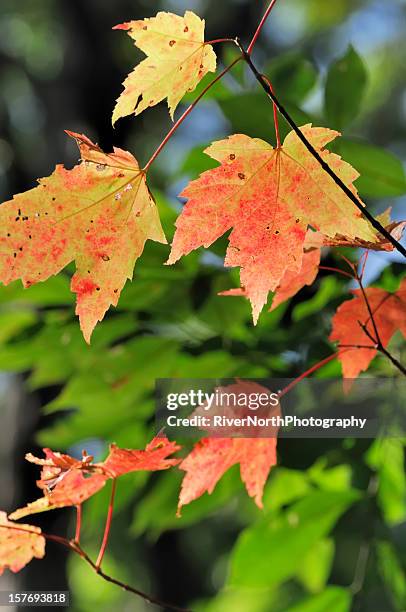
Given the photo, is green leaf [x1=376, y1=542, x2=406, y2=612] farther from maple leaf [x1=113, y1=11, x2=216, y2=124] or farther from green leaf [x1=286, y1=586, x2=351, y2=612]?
maple leaf [x1=113, y1=11, x2=216, y2=124]

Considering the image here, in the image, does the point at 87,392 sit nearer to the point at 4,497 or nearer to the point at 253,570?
the point at 253,570

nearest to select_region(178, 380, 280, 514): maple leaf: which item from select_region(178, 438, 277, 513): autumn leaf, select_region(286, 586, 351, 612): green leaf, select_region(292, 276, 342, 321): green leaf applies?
select_region(178, 438, 277, 513): autumn leaf

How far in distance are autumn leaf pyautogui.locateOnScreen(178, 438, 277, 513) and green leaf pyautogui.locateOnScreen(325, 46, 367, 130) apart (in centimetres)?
36

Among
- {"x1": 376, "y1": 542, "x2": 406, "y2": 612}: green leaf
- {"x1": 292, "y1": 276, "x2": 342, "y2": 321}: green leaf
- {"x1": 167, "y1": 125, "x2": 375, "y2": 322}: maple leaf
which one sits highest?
{"x1": 167, "y1": 125, "x2": 375, "y2": 322}: maple leaf

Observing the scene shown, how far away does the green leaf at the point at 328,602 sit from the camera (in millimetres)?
757

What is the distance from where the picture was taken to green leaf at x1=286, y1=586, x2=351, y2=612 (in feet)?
2.48

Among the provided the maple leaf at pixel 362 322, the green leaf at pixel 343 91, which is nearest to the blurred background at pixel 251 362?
the green leaf at pixel 343 91

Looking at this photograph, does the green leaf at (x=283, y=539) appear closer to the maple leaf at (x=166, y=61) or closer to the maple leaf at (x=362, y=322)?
the maple leaf at (x=362, y=322)

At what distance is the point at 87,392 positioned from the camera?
0.83 metres

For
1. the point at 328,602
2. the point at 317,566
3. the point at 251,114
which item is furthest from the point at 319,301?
the point at 317,566

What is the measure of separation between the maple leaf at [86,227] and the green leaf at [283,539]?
47cm

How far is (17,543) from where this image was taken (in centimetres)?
49

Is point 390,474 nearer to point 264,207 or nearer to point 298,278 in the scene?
point 298,278

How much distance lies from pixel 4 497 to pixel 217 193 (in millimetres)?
1518
